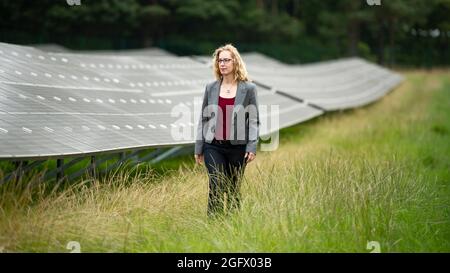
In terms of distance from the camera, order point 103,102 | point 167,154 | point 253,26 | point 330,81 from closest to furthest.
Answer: point 103,102, point 167,154, point 330,81, point 253,26

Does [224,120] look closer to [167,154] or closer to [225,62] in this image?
[225,62]

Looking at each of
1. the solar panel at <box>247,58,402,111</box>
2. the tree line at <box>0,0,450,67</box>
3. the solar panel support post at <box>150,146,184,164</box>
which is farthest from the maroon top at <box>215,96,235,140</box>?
the tree line at <box>0,0,450,67</box>

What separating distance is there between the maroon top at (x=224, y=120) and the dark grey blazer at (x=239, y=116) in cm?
3

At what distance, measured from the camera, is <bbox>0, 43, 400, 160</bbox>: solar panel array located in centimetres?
895

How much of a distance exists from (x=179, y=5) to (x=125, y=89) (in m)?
34.2

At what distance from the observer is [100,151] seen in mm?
8992

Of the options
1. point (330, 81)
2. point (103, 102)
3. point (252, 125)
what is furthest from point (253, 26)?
point (252, 125)

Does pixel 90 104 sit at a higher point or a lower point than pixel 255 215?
higher

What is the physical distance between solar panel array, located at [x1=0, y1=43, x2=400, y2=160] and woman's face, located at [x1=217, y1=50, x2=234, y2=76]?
6.87 feet

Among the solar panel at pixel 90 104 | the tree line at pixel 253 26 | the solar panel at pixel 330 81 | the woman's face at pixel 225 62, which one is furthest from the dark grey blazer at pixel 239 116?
the tree line at pixel 253 26

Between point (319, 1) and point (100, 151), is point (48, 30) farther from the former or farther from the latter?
point (100, 151)

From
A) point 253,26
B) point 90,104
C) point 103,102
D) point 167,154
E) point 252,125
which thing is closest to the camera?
point 252,125

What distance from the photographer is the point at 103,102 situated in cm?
1203

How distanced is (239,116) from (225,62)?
1.62 feet
